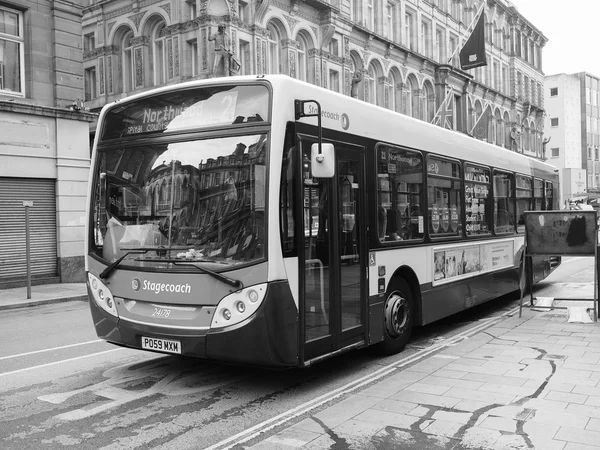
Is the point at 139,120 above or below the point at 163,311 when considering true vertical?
above

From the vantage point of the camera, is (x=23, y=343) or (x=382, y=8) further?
(x=382, y=8)

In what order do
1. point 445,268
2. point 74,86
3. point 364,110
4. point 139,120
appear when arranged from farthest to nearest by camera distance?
point 74,86
point 445,268
point 364,110
point 139,120

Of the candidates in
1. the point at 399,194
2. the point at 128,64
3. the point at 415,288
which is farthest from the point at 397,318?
the point at 128,64

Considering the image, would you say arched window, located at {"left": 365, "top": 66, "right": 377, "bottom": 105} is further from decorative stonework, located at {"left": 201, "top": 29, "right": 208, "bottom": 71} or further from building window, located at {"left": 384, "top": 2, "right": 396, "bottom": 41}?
decorative stonework, located at {"left": 201, "top": 29, "right": 208, "bottom": 71}

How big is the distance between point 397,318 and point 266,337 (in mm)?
2685

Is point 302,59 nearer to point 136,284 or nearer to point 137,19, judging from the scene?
point 137,19

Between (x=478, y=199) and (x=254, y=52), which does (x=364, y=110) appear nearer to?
(x=478, y=199)

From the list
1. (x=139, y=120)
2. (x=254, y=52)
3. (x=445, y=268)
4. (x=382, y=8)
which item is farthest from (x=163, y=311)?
(x=382, y=8)

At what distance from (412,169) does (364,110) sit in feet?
4.64

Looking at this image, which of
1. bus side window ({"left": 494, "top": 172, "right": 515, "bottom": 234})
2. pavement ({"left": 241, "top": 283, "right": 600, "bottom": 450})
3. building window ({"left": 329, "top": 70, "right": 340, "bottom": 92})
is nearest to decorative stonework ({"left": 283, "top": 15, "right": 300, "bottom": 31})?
building window ({"left": 329, "top": 70, "right": 340, "bottom": 92})

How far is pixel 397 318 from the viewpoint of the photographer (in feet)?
25.1

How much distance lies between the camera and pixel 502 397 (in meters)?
5.75

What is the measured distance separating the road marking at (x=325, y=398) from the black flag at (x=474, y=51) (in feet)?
76.7

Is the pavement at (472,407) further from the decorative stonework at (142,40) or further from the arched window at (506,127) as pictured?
the arched window at (506,127)
